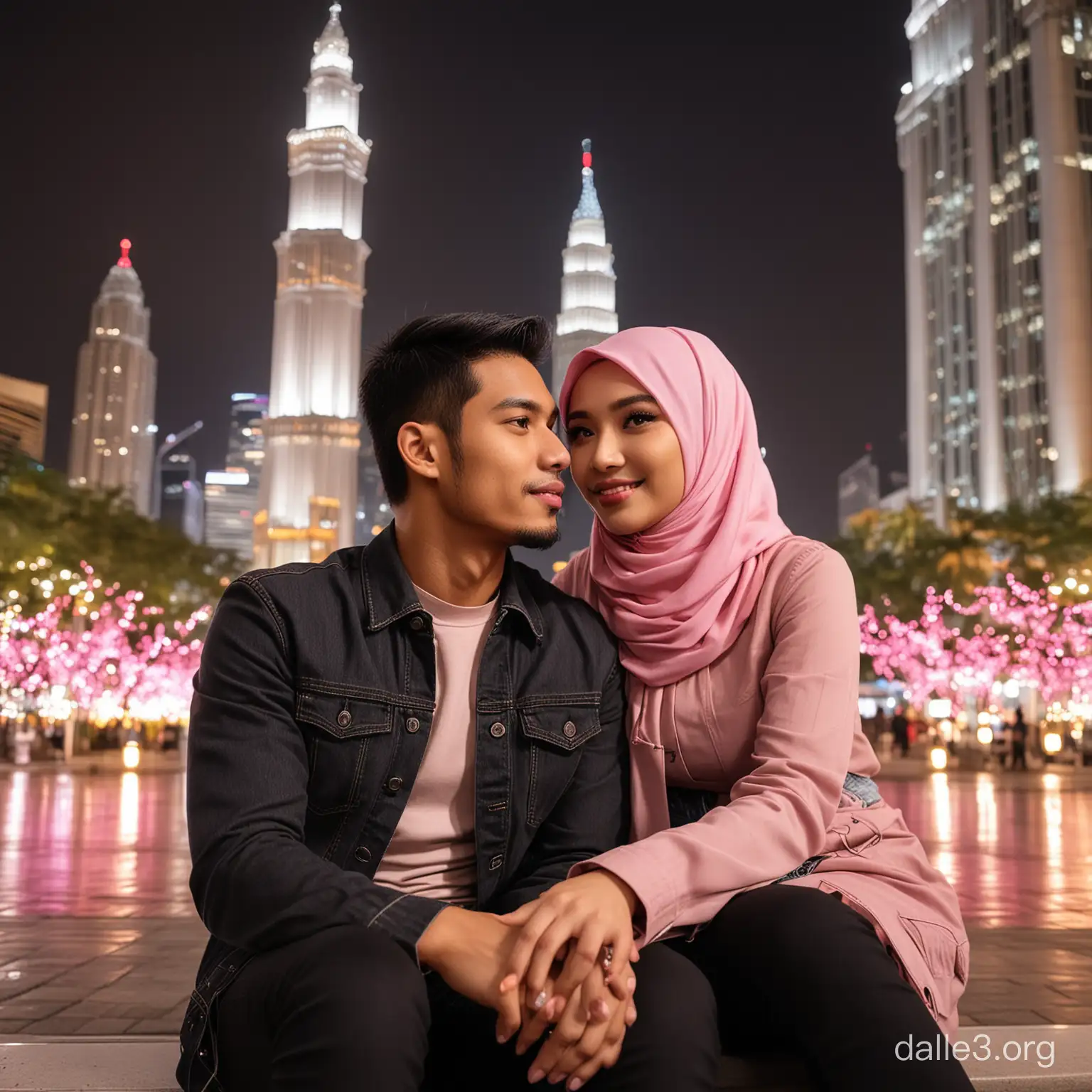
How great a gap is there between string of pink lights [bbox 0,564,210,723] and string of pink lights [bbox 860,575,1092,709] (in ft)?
68.4

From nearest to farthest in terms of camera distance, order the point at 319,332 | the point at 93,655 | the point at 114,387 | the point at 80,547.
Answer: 1. the point at 80,547
2. the point at 93,655
3. the point at 319,332
4. the point at 114,387

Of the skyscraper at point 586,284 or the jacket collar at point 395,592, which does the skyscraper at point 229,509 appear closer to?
the skyscraper at point 586,284

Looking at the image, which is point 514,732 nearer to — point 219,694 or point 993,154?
point 219,694

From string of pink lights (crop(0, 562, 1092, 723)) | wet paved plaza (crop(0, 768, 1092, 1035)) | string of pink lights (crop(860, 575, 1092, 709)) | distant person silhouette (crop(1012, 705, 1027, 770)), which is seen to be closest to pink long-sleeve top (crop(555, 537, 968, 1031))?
wet paved plaza (crop(0, 768, 1092, 1035))

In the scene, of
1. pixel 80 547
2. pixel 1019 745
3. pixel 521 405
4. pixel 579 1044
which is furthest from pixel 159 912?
pixel 80 547

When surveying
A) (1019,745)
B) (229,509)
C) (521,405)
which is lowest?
(1019,745)

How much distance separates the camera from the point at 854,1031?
1.96m

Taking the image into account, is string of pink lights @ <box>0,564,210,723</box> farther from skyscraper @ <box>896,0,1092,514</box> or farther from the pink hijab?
skyscraper @ <box>896,0,1092,514</box>

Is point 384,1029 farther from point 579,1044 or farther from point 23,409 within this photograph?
point 23,409

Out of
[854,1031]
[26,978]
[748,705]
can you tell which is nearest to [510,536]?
[748,705]

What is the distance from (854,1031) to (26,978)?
13.3 feet

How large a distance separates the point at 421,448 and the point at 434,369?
192 millimetres

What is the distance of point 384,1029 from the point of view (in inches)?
71.5

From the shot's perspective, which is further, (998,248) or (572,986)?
(998,248)
